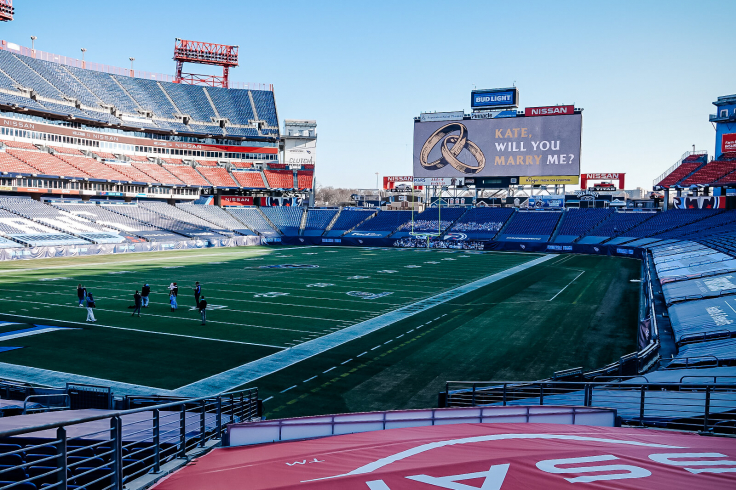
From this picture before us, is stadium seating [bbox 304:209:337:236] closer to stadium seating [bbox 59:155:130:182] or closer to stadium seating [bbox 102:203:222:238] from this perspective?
stadium seating [bbox 102:203:222:238]

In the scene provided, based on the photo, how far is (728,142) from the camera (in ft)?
180

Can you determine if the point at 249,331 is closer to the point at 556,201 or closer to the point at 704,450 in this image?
the point at 704,450

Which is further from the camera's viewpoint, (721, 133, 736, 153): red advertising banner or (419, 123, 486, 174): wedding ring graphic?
(419, 123, 486, 174): wedding ring graphic

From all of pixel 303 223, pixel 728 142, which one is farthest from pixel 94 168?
pixel 728 142

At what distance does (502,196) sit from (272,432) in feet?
236

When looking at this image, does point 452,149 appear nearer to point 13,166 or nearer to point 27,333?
point 13,166

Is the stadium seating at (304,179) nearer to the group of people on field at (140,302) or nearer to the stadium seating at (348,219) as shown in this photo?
the stadium seating at (348,219)

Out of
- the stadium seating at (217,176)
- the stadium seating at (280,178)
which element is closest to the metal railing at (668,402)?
the stadium seating at (217,176)

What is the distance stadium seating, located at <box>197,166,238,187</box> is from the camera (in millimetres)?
75750

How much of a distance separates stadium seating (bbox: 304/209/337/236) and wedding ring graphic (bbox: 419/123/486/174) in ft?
55.1

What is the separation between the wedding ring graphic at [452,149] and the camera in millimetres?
61938

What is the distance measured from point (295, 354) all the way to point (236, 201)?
66.1 m

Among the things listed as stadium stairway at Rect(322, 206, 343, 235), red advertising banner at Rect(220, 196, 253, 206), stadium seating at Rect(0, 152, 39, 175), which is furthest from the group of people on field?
red advertising banner at Rect(220, 196, 253, 206)

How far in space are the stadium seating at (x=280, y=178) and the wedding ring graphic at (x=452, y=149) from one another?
26.1 meters
